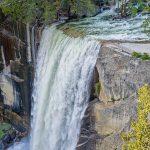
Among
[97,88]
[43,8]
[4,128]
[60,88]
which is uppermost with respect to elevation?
[43,8]

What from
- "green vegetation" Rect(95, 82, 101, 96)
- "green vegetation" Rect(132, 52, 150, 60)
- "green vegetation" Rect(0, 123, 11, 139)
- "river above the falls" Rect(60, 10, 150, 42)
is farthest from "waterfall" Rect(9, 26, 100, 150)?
"green vegetation" Rect(0, 123, 11, 139)

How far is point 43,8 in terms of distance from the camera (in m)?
20.4

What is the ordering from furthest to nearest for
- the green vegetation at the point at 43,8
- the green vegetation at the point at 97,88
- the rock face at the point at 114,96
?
1. the green vegetation at the point at 43,8
2. the green vegetation at the point at 97,88
3. the rock face at the point at 114,96

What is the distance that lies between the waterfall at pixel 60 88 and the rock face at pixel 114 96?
50 cm

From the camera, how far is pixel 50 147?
17.8m

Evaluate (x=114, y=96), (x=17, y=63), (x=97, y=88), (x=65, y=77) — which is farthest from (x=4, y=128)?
(x=114, y=96)

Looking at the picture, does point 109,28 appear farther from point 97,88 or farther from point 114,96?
point 114,96

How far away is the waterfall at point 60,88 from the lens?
15.9m

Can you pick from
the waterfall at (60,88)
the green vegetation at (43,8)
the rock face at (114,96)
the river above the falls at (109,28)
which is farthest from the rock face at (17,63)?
the rock face at (114,96)

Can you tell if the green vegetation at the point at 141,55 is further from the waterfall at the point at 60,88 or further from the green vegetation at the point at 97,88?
the green vegetation at the point at 97,88

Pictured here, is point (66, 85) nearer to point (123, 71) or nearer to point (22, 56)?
point (123, 71)

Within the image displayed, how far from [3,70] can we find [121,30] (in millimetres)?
7243

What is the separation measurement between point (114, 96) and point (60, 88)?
9.59 feet

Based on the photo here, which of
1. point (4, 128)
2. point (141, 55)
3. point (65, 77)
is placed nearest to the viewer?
point (141, 55)
